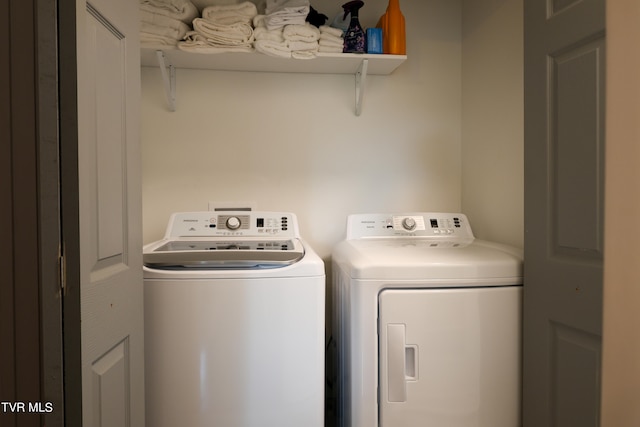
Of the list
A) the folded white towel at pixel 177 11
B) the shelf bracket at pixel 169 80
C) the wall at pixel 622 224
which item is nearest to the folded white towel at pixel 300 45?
the folded white towel at pixel 177 11

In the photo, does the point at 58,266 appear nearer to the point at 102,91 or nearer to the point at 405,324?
the point at 102,91

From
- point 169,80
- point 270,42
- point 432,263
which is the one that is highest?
point 270,42

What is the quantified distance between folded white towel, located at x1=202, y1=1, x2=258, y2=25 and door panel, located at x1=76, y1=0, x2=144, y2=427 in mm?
655

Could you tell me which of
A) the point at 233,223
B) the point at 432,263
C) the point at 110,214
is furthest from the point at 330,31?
the point at 110,214

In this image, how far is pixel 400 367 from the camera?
1216 millimetres

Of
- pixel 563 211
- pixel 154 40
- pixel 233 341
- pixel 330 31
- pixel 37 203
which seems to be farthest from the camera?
pixel 330 31

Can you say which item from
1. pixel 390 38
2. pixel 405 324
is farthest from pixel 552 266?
pixel 390 38

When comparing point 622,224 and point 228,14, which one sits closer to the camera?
point 622,224

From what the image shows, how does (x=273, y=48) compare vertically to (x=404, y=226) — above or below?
above

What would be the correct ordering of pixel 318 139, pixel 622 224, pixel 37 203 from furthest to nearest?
pixel 318 139 → pixel 622 224 → pixel 37 203

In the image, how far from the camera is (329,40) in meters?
1.72

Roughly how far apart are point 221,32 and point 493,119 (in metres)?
1.31

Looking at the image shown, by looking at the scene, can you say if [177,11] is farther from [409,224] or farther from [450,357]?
[450,357]

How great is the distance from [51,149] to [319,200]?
139 centimetres
